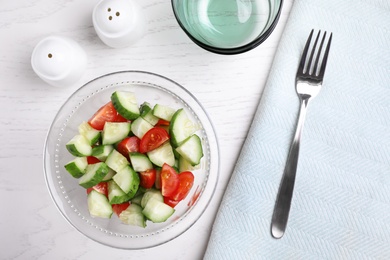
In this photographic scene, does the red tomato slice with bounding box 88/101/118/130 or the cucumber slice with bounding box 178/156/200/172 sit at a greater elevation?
the red tomato slice with bounding box 88/101/118/130

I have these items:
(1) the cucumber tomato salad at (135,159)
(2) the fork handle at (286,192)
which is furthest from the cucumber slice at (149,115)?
(2) the fork handle at (286,192)

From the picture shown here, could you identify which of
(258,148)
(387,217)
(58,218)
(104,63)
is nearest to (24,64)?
(104,63)

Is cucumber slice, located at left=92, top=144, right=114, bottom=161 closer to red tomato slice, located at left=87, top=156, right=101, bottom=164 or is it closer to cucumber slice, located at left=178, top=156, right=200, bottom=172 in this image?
red tomato slice, located at left=87, top=156, right=101, bottom=164

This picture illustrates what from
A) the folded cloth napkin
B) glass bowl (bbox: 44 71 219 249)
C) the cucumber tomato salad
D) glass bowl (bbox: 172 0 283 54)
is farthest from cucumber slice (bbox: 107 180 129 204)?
glass bowl (bbox: 172 0 283 54)

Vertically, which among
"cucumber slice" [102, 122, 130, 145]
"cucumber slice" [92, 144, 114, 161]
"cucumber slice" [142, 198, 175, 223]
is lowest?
"cucumber slice" [142, 198, 175, 223]

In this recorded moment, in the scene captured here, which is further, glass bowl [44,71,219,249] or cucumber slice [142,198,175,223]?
glass bowl [44,71,219,249]

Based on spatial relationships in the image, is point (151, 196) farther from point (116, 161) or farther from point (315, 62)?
point (315, 62)

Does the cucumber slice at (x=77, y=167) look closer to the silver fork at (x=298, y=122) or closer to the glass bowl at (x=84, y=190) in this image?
the glass bowl at (x=84, y=190)
